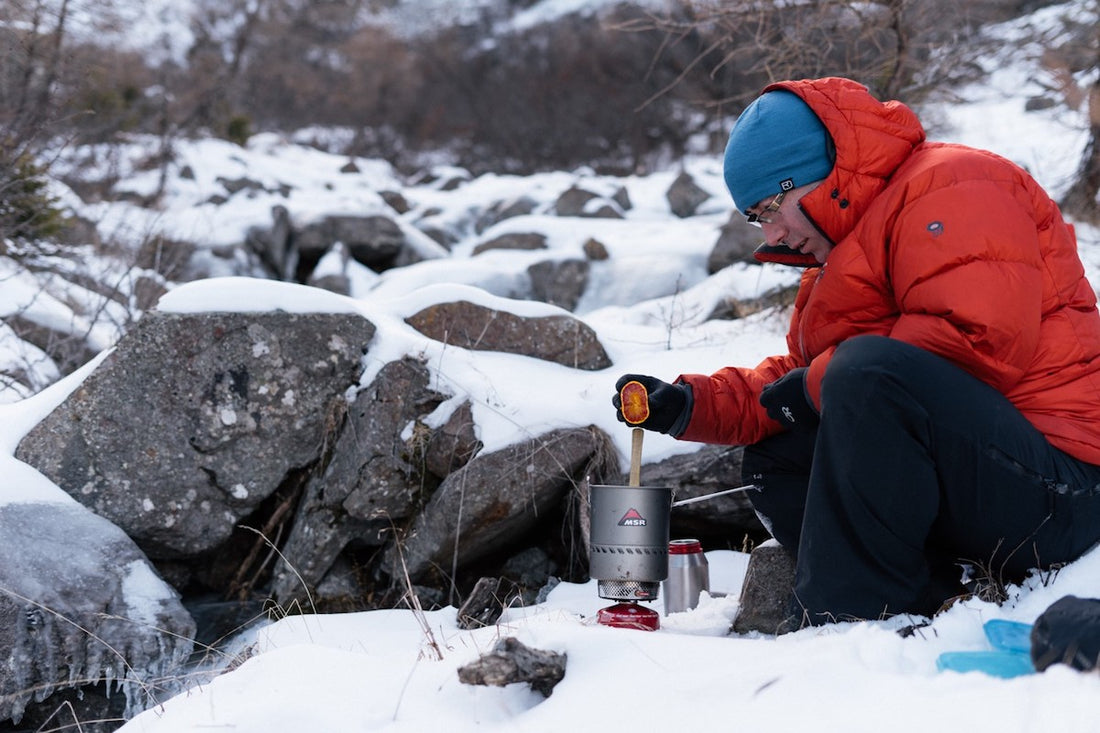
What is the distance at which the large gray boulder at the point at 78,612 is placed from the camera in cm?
286

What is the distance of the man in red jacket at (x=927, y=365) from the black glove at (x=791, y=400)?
11 centimetres

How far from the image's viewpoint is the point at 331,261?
9.14 metres

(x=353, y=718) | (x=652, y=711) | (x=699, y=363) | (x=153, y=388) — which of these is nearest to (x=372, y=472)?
(x=153, y=388)

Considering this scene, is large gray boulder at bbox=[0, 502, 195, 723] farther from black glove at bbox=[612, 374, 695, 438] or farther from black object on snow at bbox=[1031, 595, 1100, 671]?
black object on snow at bbox=[1031, 595, 1100, 671]

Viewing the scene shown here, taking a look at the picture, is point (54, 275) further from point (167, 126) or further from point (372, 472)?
point (167, 126)

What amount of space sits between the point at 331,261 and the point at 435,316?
5.39 meters

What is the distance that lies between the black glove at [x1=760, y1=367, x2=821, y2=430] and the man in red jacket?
11 cm

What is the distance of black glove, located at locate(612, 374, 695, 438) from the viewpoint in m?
2.43

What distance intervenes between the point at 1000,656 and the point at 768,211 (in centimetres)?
109

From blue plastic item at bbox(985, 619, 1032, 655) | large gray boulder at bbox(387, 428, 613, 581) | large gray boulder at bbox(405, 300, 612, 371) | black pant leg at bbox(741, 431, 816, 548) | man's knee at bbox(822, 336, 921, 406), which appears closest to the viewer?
blue plastic item at bbox(985, 619, 1032, 655)

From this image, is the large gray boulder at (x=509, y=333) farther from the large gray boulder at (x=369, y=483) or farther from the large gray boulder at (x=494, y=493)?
the large gray boulder at (x=494, y=493)

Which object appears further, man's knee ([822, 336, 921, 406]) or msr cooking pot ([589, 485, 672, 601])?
msr cooking pot ([589, 485, 672, 601])

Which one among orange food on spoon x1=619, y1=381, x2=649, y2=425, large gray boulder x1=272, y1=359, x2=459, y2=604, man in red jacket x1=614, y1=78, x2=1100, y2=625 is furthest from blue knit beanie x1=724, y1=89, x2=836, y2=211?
large gray boulder x1=272, y1=359, x2=459, y2=604

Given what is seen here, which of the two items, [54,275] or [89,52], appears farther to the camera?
[89,52]
